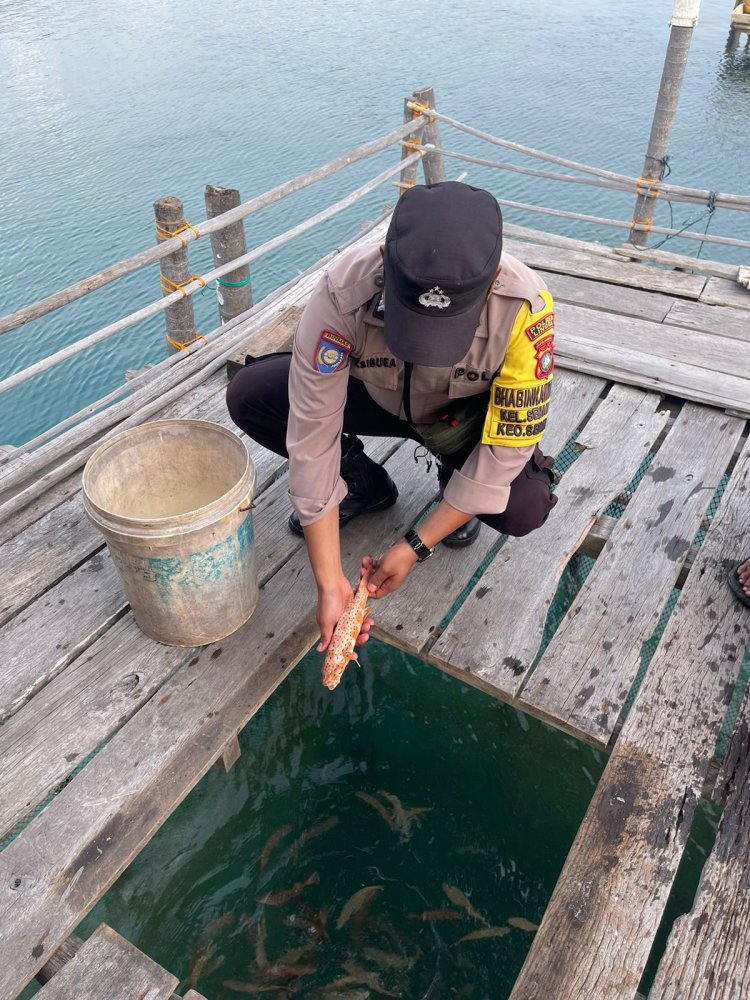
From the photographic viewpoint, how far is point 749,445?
3.39 metres


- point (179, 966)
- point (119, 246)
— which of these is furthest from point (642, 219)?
point (119, 246)

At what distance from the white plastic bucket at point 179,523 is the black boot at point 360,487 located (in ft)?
1.56

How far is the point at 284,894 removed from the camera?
310 centimetres

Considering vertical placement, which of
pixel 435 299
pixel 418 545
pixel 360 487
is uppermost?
pixel 435 299

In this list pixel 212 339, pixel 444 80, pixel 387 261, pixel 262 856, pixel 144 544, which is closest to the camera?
pixel 387 261

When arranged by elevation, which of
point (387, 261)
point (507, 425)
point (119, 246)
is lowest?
point (119, 246)

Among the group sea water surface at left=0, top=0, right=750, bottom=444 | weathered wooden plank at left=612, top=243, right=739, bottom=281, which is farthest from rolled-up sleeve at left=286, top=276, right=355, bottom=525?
sea water surface at left=0, top=0, right=750, bottom=444

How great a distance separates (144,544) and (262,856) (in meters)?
1.81

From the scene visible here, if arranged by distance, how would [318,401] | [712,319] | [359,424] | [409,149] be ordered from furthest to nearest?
[409,149] < [712,319] < [359,424] < [318,401]

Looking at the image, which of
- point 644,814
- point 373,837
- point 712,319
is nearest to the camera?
point 644,814

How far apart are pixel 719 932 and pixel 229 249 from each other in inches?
191

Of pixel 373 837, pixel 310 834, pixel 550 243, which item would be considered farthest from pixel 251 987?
pixel 550 243

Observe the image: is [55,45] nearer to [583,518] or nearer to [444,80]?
[444,80]

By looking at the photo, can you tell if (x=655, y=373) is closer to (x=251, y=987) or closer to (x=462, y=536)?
(x=462, y=536)
